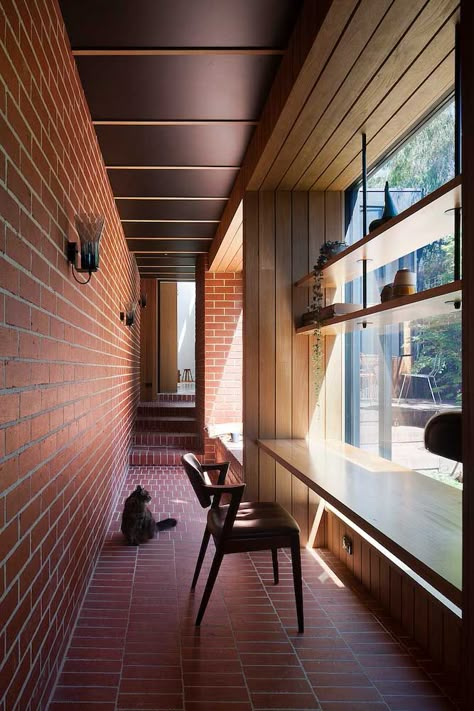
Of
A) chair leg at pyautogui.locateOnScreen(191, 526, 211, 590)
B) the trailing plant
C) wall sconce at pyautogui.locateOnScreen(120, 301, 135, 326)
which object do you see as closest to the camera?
chair leg at pyautogui.locateOnScreen(191, 526, 211, 590)

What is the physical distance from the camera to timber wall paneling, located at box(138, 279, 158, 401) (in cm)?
1016

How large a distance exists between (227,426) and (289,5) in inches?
183

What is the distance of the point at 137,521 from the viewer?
150 inches

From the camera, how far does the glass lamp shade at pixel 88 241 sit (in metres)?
2.56

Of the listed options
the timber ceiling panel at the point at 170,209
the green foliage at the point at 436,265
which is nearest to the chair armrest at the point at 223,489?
the green foliage at the point at 436,265

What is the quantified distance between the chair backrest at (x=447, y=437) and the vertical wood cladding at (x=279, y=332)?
2477 mm

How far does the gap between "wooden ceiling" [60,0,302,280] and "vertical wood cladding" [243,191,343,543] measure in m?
0.51

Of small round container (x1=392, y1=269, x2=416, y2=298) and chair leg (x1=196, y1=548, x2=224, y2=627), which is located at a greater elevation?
small round container (x1=392, y1=269, x2=416, y2=298)

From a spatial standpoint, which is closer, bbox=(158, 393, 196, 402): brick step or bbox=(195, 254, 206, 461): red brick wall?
bbox=(195, 254, 206, 461): red brick wall

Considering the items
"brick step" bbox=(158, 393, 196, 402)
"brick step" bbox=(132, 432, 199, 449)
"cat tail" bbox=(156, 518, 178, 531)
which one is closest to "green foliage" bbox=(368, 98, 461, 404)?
"cat tail" bbox=(156, 518, 178, 531)

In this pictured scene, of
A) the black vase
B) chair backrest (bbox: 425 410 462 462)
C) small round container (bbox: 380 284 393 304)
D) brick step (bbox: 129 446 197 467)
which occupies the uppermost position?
the black vase

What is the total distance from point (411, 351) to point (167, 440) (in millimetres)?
4858

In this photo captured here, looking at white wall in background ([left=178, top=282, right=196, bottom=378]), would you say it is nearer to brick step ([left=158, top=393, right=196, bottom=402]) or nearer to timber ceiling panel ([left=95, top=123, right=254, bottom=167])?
brick step ([left=158, top=393, right=196, bottom=402])

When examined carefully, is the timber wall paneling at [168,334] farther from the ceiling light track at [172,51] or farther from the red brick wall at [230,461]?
the ceiling light track at [172,51]
